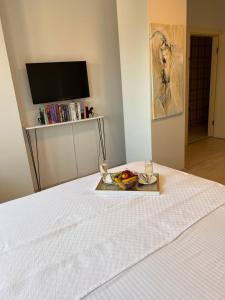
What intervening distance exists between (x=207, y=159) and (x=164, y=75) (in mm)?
1742

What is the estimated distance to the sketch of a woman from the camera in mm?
2660

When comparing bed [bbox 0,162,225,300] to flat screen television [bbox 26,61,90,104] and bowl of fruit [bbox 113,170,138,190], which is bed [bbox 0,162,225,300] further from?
flat screen television [bbox 26,61,90,104]

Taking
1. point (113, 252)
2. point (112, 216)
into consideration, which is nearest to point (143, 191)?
point (112, 216)

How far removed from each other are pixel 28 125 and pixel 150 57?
1709mm

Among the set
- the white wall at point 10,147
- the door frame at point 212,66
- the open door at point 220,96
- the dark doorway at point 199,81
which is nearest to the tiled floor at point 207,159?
the open door at point 220,96

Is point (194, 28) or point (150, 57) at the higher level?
point (194, 28)

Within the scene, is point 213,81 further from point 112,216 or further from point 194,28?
point 112,216

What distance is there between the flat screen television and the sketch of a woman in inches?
38.1

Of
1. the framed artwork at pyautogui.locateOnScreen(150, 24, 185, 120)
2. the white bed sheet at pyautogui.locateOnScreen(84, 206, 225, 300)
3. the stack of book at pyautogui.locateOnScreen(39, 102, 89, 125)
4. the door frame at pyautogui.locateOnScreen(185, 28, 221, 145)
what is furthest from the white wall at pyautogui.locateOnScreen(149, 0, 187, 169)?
the white bed sheet at pyautogui.locateOnScreen(84, 206, 225, 300)

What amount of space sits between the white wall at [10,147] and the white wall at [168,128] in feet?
5.37

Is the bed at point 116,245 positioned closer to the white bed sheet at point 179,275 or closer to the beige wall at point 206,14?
the white bed sheet at point 179,275

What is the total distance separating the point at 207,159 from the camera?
3791 millimetres

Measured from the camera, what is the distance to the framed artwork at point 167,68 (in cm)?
265

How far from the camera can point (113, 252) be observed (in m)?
1.05
